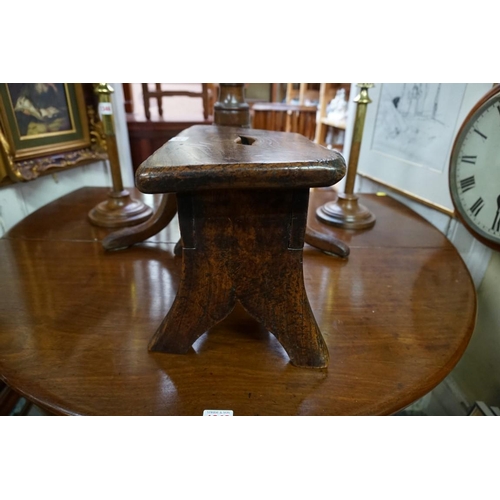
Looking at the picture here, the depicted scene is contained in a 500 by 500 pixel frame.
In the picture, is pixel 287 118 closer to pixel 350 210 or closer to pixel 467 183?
pixel 350 210

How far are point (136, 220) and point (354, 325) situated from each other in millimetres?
660

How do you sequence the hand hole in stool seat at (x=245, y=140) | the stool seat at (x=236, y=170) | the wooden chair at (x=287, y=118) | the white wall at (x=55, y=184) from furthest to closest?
the wooden chair at (x=287, y=118)
the white wall at (x=55, y=184)
the hand hole in stool seat at (x=245, y=140)
the stool seat at (x=236, y=170)

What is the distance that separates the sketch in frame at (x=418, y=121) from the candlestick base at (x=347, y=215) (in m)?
0.27

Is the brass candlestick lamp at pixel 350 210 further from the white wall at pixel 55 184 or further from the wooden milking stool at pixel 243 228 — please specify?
the white wall at pixel 55 184

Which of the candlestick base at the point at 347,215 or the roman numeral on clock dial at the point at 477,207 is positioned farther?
the candlestick base at the point at 347,215

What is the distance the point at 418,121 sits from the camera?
3.83 feet

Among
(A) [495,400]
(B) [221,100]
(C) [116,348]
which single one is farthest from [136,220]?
(A) [495,400]

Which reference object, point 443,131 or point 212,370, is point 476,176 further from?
point 212,370

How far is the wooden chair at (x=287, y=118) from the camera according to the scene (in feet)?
7.64

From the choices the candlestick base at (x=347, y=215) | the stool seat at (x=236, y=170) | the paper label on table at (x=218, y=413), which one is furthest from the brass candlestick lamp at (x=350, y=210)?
the paper label on table at (x=218, y=413)

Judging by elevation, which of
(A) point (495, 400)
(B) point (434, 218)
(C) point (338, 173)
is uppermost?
(C) point (338, 173)

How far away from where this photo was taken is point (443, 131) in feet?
3.53

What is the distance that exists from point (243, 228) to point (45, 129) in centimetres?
100

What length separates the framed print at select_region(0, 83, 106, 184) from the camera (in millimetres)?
1065
